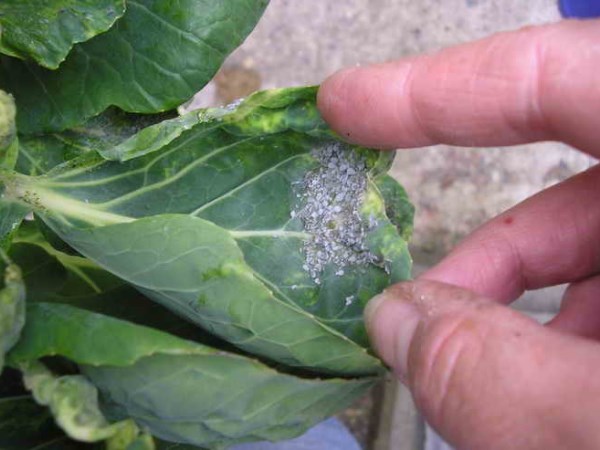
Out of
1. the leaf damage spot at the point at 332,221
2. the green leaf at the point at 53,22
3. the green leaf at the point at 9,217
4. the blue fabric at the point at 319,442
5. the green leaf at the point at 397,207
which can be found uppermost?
the green leaf at the point at 53,22

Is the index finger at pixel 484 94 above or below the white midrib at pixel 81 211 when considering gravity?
above

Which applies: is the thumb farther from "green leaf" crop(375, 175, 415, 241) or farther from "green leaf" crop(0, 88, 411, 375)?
"green leaf" crop(375, 175, 415, 241)

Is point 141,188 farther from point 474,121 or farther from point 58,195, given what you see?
point 474,121

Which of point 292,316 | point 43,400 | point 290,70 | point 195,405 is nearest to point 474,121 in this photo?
point 292,316

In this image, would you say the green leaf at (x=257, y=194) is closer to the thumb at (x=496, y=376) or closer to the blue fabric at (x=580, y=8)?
the thumb at (x=496, y=376)

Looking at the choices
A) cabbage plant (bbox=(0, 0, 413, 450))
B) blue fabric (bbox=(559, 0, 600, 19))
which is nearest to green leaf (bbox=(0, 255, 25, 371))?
cabbage plant (bbox=(0, 0, 413, 450))

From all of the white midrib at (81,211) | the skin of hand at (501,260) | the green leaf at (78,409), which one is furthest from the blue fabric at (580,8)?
the green leaf at (78,409)

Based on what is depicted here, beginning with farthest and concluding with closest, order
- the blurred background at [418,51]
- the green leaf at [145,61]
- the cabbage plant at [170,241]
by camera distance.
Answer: the blurred background at [418,51] → the green leaf at [145,61] → the cabbage plant at [170,241]

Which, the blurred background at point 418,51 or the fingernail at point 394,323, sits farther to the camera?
the blurred background at point 418,51
